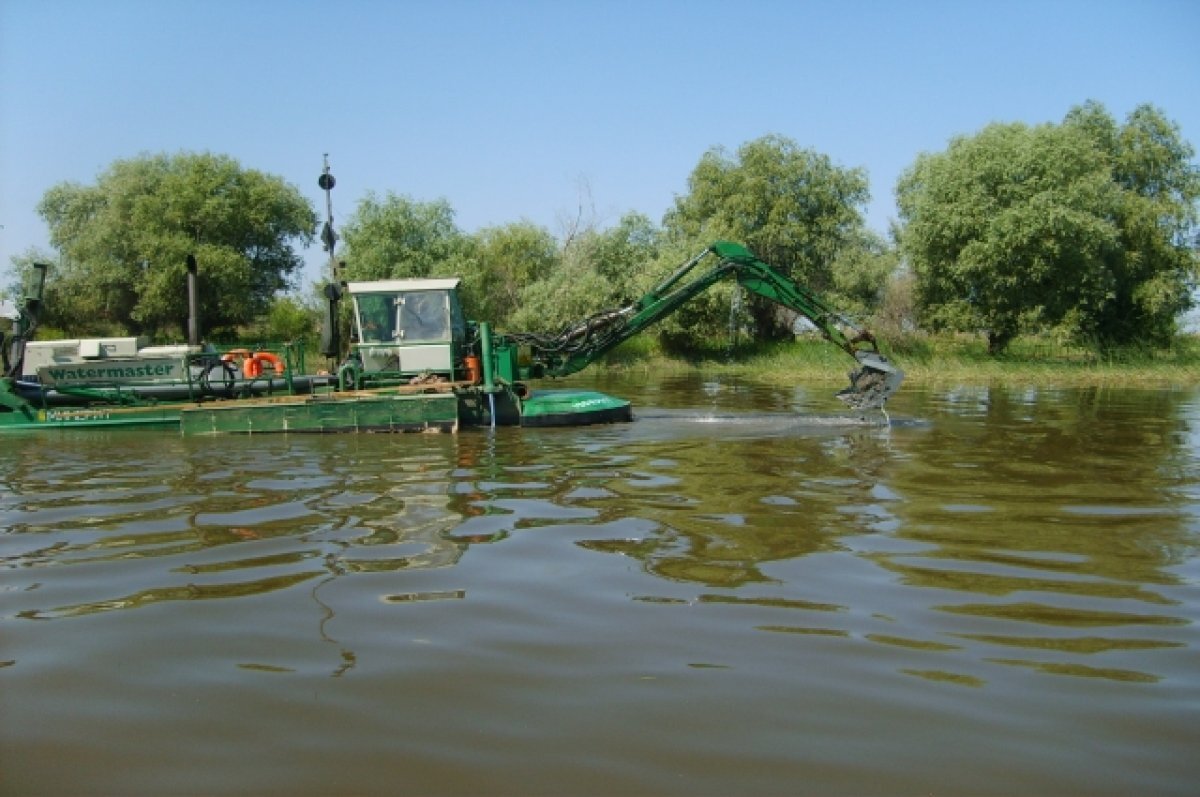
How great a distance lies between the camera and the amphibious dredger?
43.7 feet

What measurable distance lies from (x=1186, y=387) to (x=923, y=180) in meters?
13.3

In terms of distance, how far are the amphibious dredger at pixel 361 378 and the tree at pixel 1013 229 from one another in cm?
1826

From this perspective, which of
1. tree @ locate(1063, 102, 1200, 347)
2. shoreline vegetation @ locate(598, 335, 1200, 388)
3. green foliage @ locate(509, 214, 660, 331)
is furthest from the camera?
green foliage @ locate(509, 214, 660, 331)

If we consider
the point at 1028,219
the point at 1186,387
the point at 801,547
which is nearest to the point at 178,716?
the point at 801,547

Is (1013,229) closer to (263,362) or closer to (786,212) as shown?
(786,212)

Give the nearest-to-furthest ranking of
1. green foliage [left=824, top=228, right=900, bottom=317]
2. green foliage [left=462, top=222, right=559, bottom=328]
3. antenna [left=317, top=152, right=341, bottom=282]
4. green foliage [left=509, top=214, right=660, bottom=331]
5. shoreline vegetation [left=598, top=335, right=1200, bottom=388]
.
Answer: antenna [left=317, top=152, right=341, bottom=282] < shoreline vegetation [left=598, top=335, right=1200, bottom=388] < green foliage [left=509, top=214, right=660, bottom=331] < green foliage [left=824, top=228, right=900, bottom=317] < green foliage [left=462, top=222, right=559, bottom=328]

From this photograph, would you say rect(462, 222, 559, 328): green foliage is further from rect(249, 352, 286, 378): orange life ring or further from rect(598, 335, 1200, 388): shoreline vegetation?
rect(249, 352, 286, 378): orange life ring

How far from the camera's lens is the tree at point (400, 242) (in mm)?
39062

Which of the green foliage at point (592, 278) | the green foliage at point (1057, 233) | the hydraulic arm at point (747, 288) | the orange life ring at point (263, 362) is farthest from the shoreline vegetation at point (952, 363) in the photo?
the orange life ring at point (263, 362)

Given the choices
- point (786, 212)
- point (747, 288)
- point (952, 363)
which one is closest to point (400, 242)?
point (786, 212)

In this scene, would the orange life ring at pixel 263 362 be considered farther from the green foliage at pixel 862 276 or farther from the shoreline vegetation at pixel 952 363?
the green foliage at pixel 862 276

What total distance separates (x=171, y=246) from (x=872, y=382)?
35.0 m

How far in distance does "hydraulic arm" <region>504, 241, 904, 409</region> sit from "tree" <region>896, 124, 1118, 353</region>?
18.0 meters

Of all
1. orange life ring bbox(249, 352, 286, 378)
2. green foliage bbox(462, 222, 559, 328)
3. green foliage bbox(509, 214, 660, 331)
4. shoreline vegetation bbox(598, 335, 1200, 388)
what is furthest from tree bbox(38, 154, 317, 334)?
orange life ring bbox(249, 352, 286, 378)
